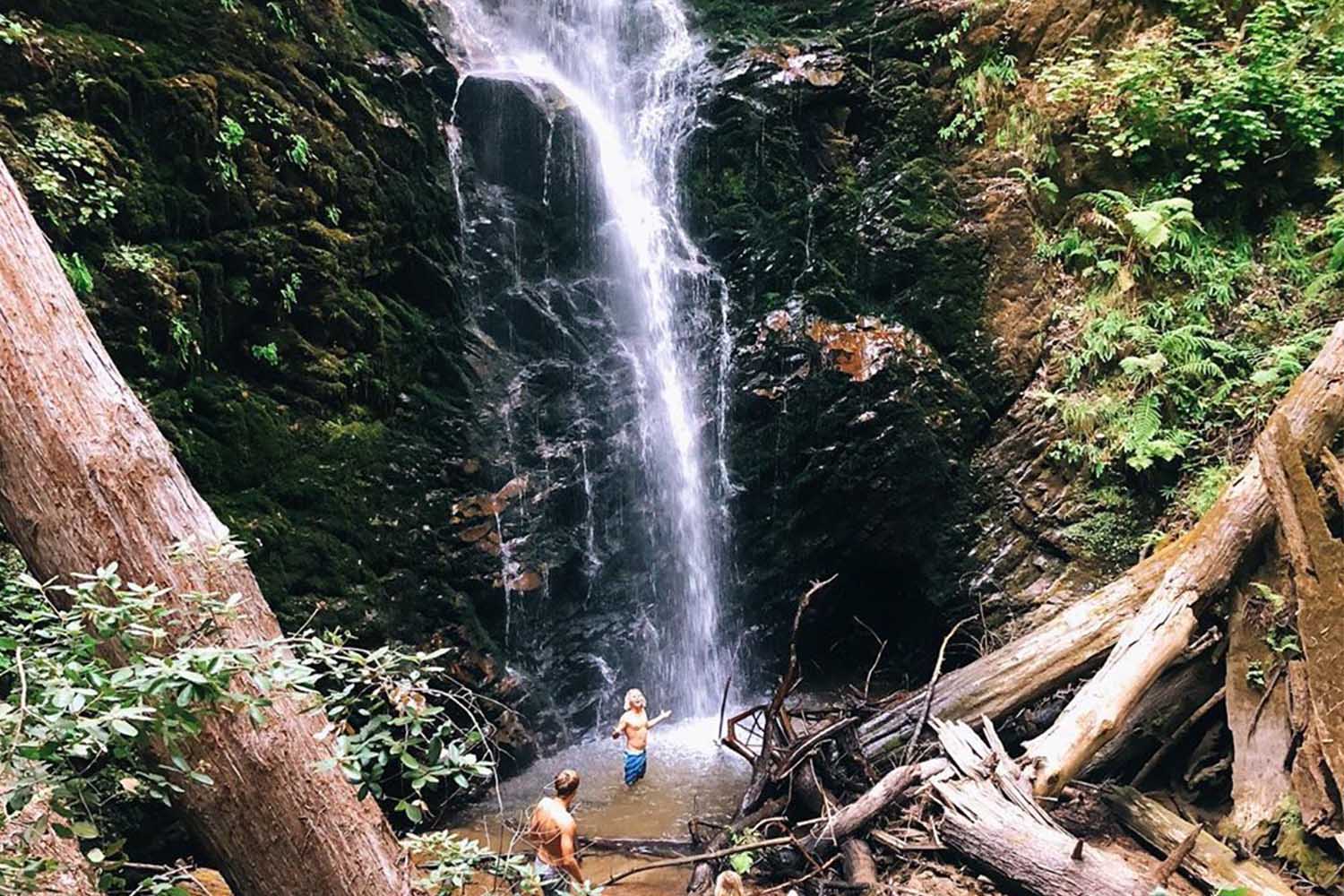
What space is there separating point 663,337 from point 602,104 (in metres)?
3.56

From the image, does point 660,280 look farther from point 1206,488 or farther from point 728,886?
point 728,886

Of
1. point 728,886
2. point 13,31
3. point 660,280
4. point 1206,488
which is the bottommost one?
point 728,886

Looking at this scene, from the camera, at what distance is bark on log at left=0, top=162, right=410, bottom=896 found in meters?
2.16

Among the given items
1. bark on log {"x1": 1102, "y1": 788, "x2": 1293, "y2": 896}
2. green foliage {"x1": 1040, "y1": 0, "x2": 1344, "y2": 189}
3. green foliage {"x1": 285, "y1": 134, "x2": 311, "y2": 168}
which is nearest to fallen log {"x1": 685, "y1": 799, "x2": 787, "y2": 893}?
bark on log {"x1": 1102, "y1": 788, "x2": 1293, "y2": 896}

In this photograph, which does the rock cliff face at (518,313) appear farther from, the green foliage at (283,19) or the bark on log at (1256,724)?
the bark on log at (1256,724)

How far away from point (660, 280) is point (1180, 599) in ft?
21.6

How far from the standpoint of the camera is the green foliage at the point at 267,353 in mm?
6242

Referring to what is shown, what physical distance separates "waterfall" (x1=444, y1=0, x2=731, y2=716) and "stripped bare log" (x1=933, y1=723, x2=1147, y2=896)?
14.3ft

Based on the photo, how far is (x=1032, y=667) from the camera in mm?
5793

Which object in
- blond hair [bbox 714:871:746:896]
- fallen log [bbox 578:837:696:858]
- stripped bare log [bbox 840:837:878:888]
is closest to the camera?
blond hair [bbox 714:871:746:896]

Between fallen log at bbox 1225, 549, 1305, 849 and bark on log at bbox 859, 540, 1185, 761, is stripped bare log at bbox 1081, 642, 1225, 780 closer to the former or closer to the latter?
fallen log at bbox 1225, 549, 1305, 849

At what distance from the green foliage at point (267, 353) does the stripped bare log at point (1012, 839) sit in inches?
A: 229

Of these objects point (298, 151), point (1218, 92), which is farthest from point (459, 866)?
point (1218, 92)

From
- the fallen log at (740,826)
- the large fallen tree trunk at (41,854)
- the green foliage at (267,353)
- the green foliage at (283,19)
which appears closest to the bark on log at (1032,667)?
the fallen log at (740,826)
